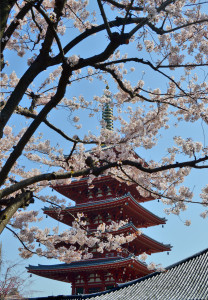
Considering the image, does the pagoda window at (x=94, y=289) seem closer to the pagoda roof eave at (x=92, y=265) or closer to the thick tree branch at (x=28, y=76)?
the pagoda roof eave at (x=92, y=265)

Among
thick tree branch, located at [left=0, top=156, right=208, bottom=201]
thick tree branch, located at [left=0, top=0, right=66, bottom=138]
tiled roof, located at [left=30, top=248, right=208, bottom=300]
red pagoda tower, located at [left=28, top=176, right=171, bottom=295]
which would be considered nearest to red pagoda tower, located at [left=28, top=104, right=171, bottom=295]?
red pagoda tower, located at [left=28, top=176, right=171, bottom=295]

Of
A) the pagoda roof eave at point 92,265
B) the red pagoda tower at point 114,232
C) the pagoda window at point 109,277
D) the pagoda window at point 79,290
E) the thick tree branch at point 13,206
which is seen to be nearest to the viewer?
the thick tree branch at point 13,206

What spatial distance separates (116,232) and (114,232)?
0.16 metres

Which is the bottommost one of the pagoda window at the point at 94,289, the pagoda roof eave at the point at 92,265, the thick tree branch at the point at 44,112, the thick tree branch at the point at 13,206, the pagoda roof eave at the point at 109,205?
the thick tree branch at the point at 13,206

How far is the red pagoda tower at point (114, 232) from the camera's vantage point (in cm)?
1652

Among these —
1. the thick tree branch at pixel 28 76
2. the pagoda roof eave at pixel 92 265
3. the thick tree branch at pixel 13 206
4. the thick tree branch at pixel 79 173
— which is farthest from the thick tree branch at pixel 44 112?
the pagoda roof eave at pixel 92 265

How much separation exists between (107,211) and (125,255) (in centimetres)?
242

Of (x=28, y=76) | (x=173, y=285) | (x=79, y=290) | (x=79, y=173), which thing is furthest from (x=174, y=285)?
(x=28, y=76)

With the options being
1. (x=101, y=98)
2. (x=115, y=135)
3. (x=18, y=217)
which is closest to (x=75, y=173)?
(x=115, y=135)

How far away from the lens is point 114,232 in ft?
56.7

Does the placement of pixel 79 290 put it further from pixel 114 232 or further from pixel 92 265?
pixel 114 232

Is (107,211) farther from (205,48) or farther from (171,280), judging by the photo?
(205,48)

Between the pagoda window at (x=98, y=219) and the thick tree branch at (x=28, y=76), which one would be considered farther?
the pagoda window at (x=98, y=219)

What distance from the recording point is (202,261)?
47.0ft
